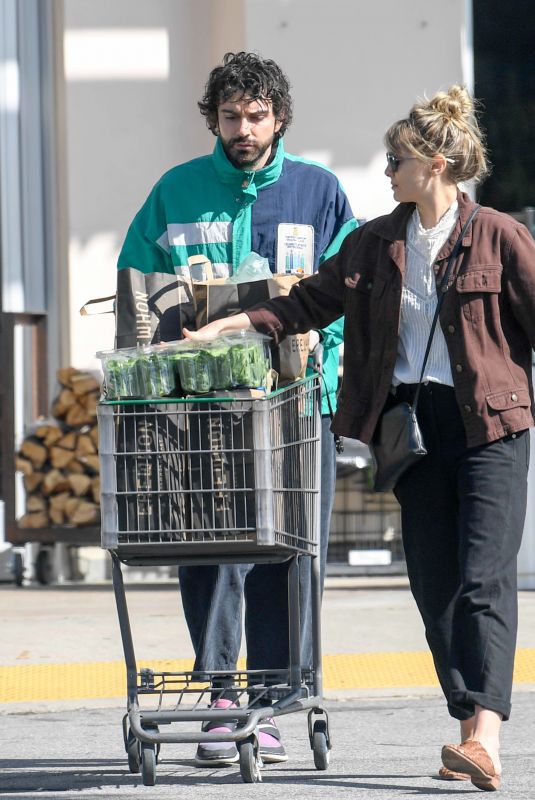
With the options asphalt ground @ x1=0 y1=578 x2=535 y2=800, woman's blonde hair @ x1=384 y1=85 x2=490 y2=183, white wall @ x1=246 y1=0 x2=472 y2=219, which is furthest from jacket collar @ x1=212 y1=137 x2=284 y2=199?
white wall @ x1=246 y1=0 x2=472 y2=219

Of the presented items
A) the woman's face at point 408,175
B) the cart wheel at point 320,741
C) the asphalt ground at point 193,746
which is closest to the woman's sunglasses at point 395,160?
the woman's face at point 408,175

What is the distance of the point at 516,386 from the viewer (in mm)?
4160

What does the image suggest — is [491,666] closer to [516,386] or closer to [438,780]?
[438,780]

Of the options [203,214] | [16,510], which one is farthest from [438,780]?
[16,510]

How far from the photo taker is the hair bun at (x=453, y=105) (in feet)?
13.9

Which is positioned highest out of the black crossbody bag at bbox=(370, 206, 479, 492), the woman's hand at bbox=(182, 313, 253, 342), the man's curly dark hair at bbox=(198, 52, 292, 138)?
the man's curly dark hair at bbox=(198, 52, 292, 138)

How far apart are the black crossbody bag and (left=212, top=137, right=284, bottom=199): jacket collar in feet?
2.38

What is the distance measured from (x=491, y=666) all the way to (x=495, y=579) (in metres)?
0.23

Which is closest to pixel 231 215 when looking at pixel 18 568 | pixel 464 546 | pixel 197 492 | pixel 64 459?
pixel 197 492

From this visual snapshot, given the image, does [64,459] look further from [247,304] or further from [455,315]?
[455,315]

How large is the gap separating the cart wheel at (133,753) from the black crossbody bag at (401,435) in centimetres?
99

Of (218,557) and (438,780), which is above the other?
(218,557)

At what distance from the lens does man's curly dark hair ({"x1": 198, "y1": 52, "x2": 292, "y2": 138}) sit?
4.58 m

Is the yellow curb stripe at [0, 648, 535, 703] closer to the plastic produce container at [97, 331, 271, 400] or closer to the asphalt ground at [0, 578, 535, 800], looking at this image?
the asphalt ground at [0, 578, 535, 800]
